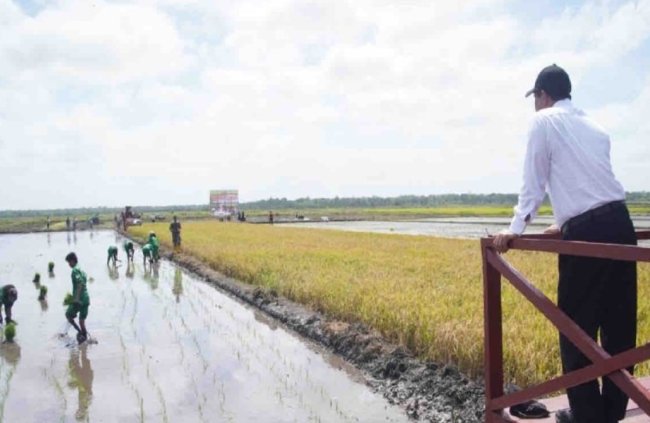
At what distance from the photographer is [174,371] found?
654 centimetres

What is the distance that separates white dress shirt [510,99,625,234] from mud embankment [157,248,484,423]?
2.92 metres

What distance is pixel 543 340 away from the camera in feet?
18.1

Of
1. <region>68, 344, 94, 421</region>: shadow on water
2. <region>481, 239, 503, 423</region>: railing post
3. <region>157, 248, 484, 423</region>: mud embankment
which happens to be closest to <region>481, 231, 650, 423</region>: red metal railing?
<region>481, 239, 503, 423</region>: railing post

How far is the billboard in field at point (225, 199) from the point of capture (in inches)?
2849

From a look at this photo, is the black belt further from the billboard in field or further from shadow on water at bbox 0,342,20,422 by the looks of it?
the billboard in field

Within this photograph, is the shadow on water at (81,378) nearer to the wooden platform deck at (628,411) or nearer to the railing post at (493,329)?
the railing post at (493,329)

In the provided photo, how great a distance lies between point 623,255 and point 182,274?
1508cm

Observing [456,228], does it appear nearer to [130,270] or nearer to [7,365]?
[130,270]

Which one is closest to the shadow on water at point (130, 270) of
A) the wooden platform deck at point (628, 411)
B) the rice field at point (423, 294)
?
the rice field at point (423, 294)

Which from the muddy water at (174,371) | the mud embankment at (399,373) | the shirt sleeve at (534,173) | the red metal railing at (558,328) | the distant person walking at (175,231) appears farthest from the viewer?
the distant person walking at (175,231)

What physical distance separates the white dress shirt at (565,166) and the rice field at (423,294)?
2.82 m

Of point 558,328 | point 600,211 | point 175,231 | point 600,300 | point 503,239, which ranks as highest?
point 600,211

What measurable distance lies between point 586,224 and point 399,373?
3.98 meters

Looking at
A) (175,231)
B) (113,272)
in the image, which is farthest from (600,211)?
(175,231)
